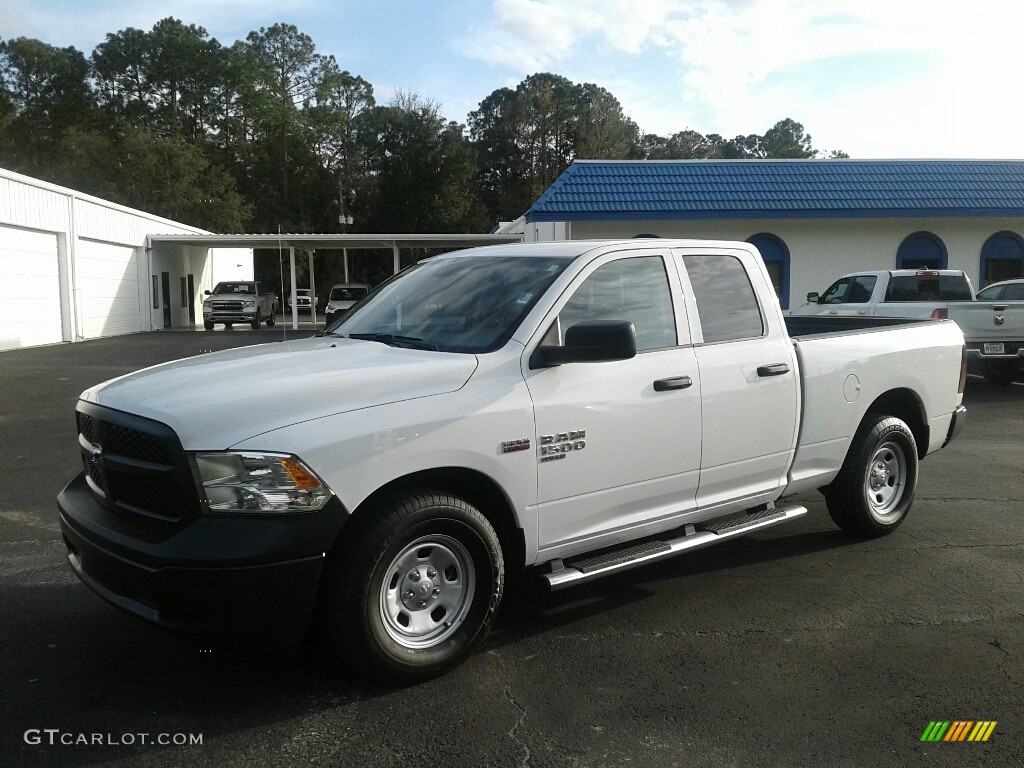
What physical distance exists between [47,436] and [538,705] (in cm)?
844

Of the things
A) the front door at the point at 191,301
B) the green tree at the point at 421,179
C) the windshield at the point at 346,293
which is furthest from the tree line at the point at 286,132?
the windshield at the point at 346,293

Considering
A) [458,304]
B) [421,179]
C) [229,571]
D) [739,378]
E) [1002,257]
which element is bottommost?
[229,571]

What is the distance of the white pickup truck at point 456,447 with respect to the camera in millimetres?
3398

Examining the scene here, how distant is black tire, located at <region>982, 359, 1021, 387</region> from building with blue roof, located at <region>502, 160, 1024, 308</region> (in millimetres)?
8534

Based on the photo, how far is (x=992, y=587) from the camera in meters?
5.14

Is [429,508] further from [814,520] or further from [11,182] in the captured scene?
[11,182]

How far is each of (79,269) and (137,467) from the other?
1029 inches

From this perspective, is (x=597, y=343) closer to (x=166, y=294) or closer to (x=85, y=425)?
(x=85, y=425)

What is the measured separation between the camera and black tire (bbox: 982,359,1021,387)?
46.6 feet

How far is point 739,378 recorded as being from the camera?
4980mm

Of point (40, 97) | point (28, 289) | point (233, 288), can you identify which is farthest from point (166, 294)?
point (40, 97)

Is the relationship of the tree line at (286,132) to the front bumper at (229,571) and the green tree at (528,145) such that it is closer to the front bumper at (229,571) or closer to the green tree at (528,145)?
the green tree at (528,145)

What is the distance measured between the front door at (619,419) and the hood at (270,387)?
1.77 feet

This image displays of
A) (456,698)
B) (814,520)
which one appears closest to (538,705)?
(456,698)
